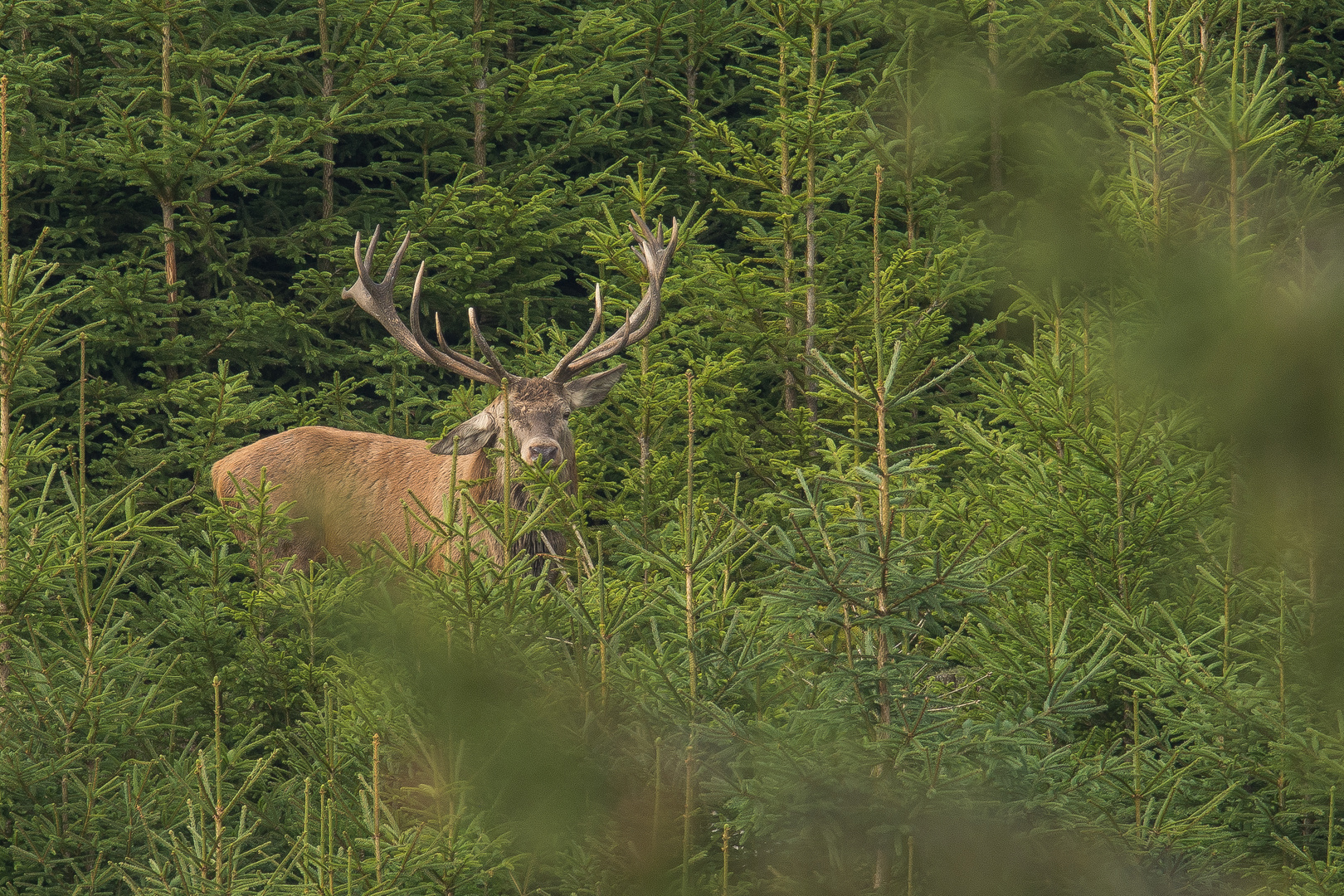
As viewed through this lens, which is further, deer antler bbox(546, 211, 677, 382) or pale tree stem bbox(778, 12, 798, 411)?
pale tree stem bbox(778, 12, 798, 411)

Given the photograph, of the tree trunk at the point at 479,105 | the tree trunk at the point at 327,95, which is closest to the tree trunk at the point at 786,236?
the tree trunk at the point at 479,105


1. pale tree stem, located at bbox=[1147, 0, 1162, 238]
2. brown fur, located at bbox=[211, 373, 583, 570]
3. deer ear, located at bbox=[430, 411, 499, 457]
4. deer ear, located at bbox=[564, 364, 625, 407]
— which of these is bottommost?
brown fur, located at bbox=[211, 373, 583, 570]

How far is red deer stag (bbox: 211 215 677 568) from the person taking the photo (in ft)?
27.0

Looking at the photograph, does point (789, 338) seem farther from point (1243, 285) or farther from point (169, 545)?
point (1243, 285)

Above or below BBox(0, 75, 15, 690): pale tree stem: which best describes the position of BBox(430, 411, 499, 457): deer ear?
below

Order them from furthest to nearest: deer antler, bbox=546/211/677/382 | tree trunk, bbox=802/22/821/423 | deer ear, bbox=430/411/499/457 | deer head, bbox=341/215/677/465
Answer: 1. tree trunk, bbox=802/22/821/423
2. deer antler, bbox=546/211/677/382
3. deer ear, bbox=430/411/499/457
4. deer head, bbox=341/215/677/465

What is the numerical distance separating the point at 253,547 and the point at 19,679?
226cm

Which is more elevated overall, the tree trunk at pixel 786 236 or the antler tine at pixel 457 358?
the tree trunk at pixel 786 236

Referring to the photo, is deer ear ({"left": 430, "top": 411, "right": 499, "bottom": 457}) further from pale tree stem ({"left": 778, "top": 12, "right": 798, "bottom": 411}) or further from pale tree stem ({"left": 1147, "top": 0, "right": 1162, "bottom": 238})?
pale tree stem ({"left": 1147, "top": 0, "right": 1162, "bottom": 238})

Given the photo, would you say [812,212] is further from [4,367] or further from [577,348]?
[4,367]

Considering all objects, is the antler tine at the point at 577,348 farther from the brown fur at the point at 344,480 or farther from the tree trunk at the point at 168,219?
the tree trunk at the point at 168,219

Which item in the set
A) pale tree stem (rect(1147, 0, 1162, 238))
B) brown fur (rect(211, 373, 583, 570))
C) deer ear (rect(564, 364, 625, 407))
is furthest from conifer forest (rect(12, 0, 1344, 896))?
deer ear (rect(564, 364, 625, 407))

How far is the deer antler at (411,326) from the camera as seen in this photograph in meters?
8.52

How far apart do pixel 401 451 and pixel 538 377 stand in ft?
3.57
